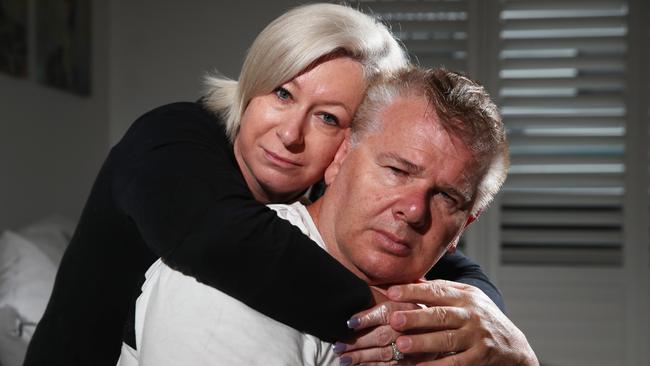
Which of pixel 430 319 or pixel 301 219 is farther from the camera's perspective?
pixel 301 219

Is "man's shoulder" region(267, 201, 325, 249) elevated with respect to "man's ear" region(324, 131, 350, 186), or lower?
lower

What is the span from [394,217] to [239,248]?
26 cm

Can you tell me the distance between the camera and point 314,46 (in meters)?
1.43

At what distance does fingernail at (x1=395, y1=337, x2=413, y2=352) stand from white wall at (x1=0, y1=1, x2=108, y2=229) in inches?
85.2

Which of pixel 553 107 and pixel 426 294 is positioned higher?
pixel 553 107

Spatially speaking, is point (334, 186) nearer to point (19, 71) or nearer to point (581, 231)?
point (19, 71)

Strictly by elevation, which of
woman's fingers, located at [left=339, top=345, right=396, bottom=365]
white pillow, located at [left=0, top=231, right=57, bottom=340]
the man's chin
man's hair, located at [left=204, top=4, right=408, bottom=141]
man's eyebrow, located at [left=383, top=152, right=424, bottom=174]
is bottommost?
white pillow, located at [left=0, top=231, right=57, bottom=340]

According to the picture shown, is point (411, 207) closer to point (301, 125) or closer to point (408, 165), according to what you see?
point (408, 165)

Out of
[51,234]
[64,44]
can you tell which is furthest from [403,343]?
[64,44]

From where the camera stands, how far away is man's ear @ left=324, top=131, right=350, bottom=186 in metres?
1.35

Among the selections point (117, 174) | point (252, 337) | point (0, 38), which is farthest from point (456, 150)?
point (0, 38)

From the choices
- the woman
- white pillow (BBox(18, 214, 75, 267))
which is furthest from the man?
white pillow (BBox(18, 214, 75, 267))

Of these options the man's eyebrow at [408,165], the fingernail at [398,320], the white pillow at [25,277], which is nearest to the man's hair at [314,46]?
the man's eyebrow at [408,165]

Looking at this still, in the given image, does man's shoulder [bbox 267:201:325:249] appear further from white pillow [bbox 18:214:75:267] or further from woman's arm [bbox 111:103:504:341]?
white pillow [bbox 18:214:75:267]
